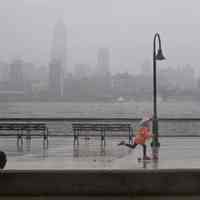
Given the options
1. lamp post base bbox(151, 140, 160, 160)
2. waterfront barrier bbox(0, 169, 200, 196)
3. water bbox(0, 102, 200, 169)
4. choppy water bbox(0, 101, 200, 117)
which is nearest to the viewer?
waterfront barrier bbox(0, 169, 200, 196)

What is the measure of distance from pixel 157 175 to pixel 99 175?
3.57 ft

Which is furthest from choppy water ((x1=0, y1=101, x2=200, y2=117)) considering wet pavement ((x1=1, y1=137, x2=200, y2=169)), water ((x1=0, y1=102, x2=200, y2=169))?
wet pavement ((x1=1, y1=137, x2=200, y2=169))

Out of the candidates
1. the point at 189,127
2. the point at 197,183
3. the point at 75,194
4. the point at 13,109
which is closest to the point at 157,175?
the point at 197,183

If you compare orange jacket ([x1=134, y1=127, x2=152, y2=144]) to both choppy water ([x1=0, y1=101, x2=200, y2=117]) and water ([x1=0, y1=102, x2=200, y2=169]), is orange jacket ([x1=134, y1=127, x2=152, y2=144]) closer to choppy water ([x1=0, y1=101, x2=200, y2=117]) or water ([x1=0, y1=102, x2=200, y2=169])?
water ([x1=0, y1=102, x2=200, y2=169])

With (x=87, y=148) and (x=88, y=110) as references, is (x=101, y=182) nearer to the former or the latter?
(x=87, y=148)

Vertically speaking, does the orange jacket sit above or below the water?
above

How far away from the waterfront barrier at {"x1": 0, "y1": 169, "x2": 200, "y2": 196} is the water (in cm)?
103

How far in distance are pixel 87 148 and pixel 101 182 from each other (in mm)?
5873

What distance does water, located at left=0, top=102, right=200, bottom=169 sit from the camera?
333 inches

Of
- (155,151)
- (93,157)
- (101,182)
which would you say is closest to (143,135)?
(155,151)

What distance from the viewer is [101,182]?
666 cm

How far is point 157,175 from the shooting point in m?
6.62

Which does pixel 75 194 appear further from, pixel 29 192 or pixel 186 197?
pixel 186 197

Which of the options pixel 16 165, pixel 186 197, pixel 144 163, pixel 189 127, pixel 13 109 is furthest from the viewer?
pixel 13 109
